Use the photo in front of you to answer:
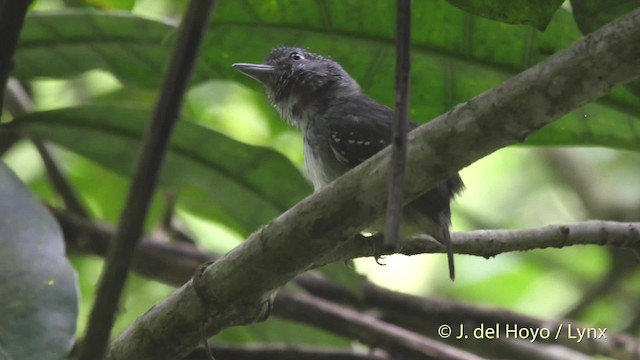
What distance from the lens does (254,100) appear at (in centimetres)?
452

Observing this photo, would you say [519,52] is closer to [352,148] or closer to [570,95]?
[352,148]

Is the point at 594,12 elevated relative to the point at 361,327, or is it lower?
elevated

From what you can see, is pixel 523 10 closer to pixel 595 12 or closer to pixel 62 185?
pixel 595 12

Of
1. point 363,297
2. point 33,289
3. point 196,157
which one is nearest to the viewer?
point 33,289

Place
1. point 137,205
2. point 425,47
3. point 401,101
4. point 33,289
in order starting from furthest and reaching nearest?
1. point 425,47
2. point 33,289
3. point 401,101
4. point 137,205

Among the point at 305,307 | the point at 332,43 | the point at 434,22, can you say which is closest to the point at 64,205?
the point at 305,307

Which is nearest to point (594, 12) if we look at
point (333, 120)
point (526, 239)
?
point (526, 239)

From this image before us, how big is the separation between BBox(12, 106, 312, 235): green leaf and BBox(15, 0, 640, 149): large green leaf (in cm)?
24

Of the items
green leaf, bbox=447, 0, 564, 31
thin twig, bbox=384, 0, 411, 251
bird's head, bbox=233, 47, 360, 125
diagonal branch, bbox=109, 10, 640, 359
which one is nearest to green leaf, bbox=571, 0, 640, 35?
green leaf, bbox=447, 0, 564, 31

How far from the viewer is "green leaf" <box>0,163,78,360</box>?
6.69ft

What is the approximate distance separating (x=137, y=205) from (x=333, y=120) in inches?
69.1

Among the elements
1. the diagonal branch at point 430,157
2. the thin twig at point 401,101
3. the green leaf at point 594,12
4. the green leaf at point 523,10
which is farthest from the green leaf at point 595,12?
the thin twig at point 401,101

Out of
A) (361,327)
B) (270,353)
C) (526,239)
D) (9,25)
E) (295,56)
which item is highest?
(295,56)

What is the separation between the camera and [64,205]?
3.66 metres
